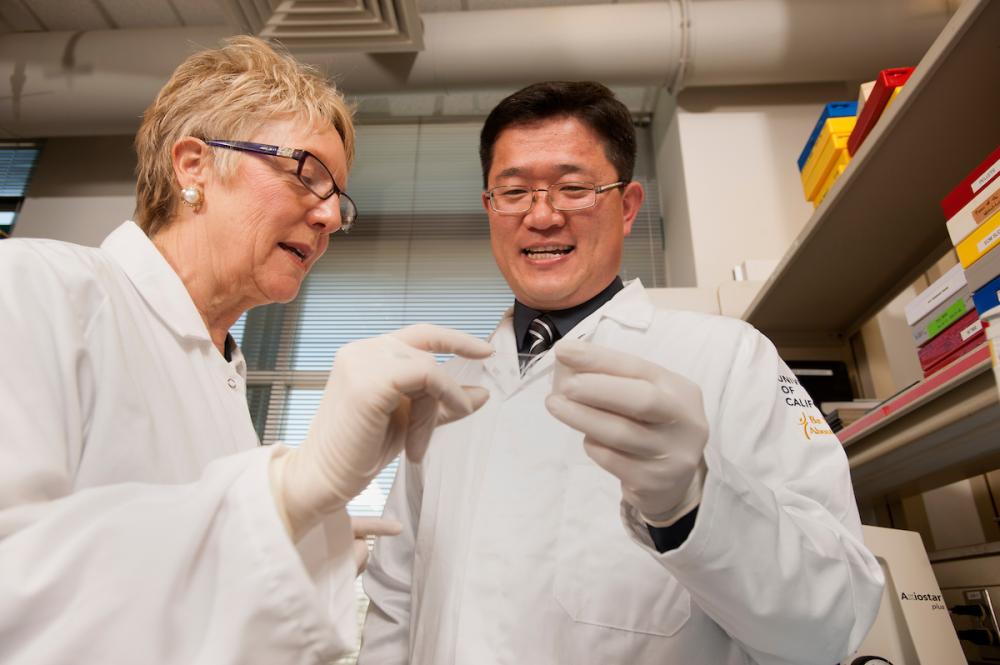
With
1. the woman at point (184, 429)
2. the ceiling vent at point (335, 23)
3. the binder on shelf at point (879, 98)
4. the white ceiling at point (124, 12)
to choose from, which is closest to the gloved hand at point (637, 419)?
the woman at point (184, 429)

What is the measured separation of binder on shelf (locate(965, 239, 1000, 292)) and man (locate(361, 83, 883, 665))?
0.32 m

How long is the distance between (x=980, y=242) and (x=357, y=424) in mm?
1013

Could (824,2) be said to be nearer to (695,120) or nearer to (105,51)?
(695,120)

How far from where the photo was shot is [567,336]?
1123 mm

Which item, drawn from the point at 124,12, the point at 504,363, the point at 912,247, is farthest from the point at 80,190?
the point at 912,247

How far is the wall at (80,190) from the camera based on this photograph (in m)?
2.94

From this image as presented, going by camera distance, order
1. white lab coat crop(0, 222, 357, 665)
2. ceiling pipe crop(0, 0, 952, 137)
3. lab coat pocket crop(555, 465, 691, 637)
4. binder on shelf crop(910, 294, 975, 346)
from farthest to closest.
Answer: ceiling pipe crop(0, 0, 952, 137)
binder on shelf crop(910, 294, 975, 346)
lab coat pocket crop(555, 465, 691, 637)
white lab coat crop(0, 222, 357, 665)

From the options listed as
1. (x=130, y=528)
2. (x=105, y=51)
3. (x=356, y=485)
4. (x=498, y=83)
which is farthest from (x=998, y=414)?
(x=105, y=51)

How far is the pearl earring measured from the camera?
1.01 metres

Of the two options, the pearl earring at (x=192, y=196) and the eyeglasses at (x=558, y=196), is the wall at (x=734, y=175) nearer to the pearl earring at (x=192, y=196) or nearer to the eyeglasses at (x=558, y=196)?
the eyeglasses at (x=558, y=196)

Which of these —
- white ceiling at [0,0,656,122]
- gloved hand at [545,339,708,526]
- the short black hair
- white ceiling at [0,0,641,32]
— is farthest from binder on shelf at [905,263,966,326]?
white ceiling at [0,0,641,32]

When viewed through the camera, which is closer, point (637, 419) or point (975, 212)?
point (637, 419)

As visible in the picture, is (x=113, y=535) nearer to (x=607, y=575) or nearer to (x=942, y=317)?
(x=607, y=575)

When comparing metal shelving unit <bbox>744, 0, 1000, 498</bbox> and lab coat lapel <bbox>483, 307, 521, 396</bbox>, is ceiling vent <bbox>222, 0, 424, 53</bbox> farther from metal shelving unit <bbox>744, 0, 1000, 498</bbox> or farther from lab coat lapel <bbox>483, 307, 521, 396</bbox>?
metal shelving unit <bbox>744, 0, 1000, 498</bbox>
